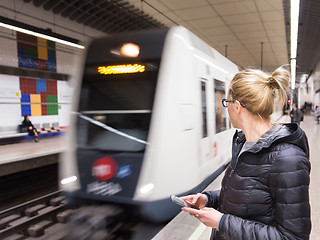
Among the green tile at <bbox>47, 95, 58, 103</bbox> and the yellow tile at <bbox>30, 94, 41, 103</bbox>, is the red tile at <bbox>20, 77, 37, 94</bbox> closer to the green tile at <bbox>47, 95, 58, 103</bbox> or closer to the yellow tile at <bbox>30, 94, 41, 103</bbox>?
the yellow tile at <bbox>30, 94, 41, 103</bbox>

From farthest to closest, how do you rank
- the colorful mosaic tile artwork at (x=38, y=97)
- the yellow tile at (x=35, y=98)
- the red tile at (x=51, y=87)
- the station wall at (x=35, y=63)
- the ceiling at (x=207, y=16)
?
1. the red tile at (x=51, y=87)
2. the yellow tile at (x=35, y=98)
3. the colorful mosaic tile artwork at (x=38, y=97)
4. the station wall at (x=35, y=63)
5. the ceiling at (x=207, y=16)

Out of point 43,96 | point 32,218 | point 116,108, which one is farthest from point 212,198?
point 43,96

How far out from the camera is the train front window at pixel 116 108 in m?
3.31

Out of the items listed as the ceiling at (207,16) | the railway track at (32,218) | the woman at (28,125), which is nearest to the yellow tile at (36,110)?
the woman at (28,125)

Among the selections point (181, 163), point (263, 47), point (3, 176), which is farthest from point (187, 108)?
point (263, 47)

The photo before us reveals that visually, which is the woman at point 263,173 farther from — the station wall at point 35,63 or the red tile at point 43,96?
the red tile at point 43,96

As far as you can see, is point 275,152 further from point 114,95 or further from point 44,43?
point 44,43

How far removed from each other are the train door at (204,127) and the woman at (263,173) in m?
2.62

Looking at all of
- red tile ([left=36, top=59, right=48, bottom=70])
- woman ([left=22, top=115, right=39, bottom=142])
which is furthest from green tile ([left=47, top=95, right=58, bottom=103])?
woman ([left=22, top=115, right=39, bottom=142])

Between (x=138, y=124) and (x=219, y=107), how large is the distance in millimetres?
2337

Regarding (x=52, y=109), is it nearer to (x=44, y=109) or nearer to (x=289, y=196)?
(x=44, y=109)

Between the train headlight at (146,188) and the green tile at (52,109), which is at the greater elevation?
the green tile at (52,109)

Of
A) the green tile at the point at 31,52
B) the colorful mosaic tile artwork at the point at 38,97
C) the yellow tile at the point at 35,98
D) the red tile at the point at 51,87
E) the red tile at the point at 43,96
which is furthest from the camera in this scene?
the red tile at the point at 51,87

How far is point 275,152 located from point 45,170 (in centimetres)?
777
